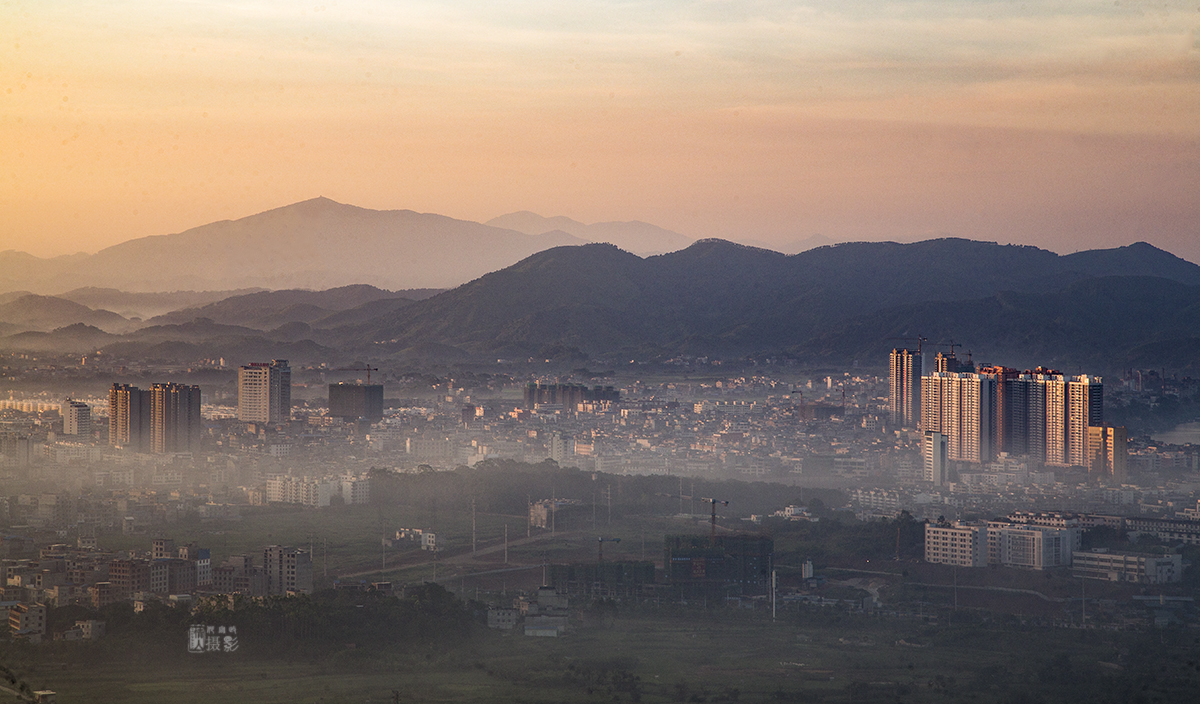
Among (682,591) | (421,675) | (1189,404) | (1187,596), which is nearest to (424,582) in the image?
(682,591)

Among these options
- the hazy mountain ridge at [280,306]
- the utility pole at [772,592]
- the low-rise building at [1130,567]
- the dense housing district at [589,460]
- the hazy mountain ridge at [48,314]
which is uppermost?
the hazy mountain ridge at [280,306]

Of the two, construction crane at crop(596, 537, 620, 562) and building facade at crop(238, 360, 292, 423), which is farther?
building facade at crop(238, 360, 292, 423)

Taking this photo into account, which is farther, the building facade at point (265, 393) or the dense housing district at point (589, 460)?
the building facade at point (265, 393)

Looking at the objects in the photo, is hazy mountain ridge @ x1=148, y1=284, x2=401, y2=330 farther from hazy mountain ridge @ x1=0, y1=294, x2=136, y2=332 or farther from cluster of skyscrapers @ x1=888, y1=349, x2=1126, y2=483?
cluster of skyscrapers @ x1=888, y1=349, x2=1126, y2=483

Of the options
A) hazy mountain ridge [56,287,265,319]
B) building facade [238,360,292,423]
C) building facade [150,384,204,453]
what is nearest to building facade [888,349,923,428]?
building facade [238,360,292,423]

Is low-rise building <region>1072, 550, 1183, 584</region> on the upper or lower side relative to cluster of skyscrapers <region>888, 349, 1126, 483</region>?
lower

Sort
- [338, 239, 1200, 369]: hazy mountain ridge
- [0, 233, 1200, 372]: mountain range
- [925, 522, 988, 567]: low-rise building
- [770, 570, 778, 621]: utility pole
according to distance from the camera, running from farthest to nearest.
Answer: [338, 239, 1200, 369]: hazy mountain ridge → [0, 233, 1200, 372]: mountain range → [925, 522, 988, 567]: low-rise building → [770, 570, 778, 621]: utility pole

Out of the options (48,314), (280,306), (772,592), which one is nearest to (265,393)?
(48,314)

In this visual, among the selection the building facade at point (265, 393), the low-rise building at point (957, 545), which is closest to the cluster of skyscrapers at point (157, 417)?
the building facade at point (265, 393)

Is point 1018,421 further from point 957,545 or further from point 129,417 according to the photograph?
point 129,417

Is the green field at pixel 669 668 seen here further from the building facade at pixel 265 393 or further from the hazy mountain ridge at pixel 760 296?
the hazy mountain ridge at pixel 760 296
